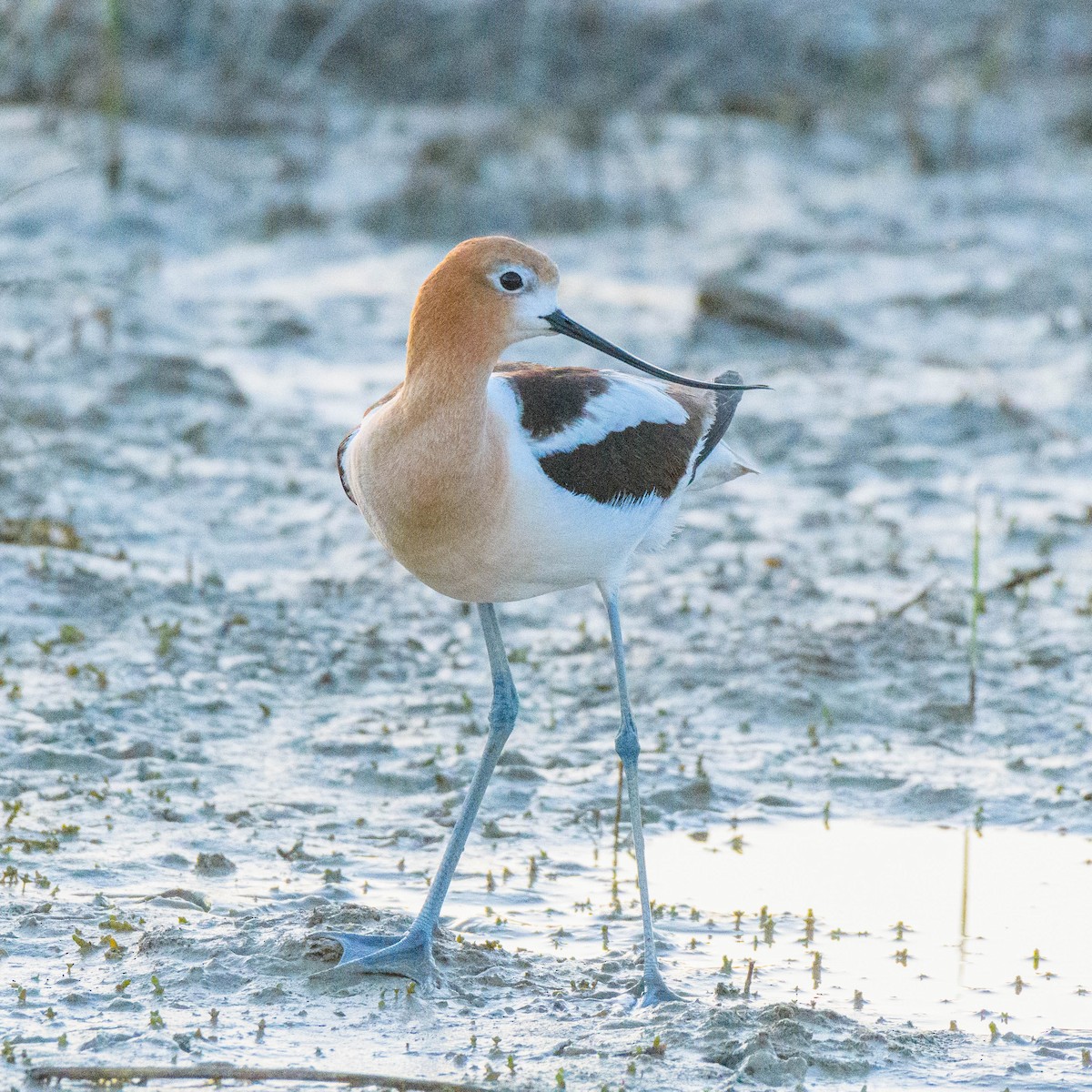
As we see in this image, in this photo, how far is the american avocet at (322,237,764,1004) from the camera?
3.86m

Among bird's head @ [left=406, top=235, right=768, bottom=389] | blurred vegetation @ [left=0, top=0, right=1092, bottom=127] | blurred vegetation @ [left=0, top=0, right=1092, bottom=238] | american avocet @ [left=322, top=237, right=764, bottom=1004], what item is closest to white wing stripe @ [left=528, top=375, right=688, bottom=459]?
american avocet @ [left=322, top=237, right=764, bottom=1004]

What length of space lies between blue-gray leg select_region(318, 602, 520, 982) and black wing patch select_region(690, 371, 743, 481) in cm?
75

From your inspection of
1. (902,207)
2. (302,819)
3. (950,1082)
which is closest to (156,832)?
(302,819)

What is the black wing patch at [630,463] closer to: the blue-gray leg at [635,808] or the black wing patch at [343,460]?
the blue-gray leg at [635,808]

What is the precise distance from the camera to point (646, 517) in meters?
4.45

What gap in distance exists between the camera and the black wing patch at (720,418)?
4812mm

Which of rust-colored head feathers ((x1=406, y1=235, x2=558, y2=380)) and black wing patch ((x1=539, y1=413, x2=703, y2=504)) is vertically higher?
rust-colored head feathers ((x1=406, y1=235, x2=558, y2=380))

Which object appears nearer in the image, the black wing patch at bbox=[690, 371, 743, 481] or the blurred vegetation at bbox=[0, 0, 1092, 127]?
the black wing patch at bbox=[690, 371, 743, 481]

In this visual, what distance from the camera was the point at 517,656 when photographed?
610 cm

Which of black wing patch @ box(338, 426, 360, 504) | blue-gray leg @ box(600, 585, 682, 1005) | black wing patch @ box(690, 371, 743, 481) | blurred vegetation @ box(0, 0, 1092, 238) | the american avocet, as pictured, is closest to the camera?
the american avocet

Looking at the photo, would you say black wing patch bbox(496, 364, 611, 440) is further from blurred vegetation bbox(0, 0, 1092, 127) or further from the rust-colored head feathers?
blurred vegetation bbox(0, 0, 1092, 127)

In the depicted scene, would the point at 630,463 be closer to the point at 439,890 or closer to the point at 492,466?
the point at 492,466

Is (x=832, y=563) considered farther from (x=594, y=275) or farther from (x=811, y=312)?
(x=594, y=275)

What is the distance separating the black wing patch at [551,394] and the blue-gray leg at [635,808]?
44cm
